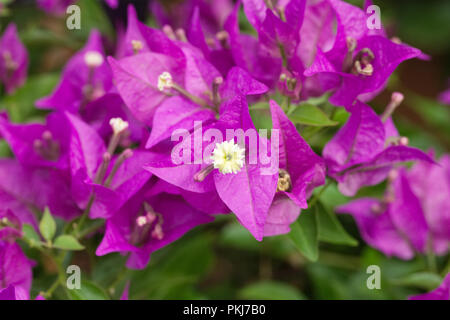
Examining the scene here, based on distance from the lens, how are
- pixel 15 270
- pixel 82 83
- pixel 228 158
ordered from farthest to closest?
pixel 82 83, pixel 15 270, pixel 228 158

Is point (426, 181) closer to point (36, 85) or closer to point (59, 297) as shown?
point (59, 297)

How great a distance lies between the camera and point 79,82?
0.84 metres

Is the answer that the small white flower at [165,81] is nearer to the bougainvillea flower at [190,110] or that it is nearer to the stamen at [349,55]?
the bougainvillea flower at [190,110]

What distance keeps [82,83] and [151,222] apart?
32 cm

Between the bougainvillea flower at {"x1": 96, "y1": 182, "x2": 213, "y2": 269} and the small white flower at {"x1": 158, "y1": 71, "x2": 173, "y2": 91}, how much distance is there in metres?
0.13

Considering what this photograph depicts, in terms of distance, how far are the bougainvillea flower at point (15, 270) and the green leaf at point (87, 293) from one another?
56 millimetres

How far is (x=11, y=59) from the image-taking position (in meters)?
0.89

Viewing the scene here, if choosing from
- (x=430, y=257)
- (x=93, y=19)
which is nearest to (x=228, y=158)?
(x=430, y=257)

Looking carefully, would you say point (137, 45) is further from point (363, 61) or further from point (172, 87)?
point (363, 61)

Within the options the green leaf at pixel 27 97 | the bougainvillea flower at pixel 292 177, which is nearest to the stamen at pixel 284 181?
the bougainvillea flower at pixel 292 177

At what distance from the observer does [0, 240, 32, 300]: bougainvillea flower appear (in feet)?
2.01

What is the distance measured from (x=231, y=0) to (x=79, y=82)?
0.39 meters

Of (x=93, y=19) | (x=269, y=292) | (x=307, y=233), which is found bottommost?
(x=269, y=292)
